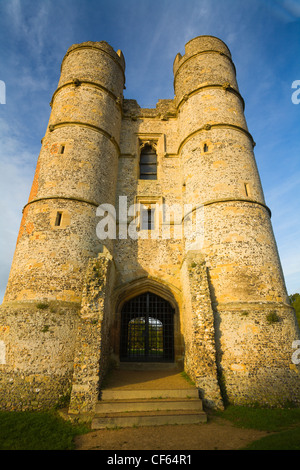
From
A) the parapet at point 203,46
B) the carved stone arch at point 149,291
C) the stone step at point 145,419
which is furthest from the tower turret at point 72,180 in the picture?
the parapet at point 203,46

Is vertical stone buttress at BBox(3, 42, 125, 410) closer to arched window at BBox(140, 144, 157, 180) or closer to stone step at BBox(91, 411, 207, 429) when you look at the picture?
arched window at BBox(140, 144, 157, 180)

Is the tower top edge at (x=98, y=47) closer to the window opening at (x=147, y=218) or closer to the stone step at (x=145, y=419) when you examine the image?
the window opening at (x=147, y=218)

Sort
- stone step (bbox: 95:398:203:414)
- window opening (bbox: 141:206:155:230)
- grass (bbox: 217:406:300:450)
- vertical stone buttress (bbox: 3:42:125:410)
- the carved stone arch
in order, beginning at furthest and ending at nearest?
window opening (bbox: 141:206:155:230), the carved stone arch, vertical stone buttress (bbox: 3:42:125:410), stone step (bbox: 95:398:203:414), grass (bbox: 217:406:300:450)

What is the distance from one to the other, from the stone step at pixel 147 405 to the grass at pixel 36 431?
2.20 ft

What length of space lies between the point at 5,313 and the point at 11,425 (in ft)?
9.99

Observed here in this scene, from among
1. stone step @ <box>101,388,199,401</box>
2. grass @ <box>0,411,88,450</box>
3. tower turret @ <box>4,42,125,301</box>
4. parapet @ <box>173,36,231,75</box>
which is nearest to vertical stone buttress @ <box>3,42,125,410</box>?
tower turret @ <box>4,42,125,301</box>

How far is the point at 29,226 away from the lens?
30.4ft

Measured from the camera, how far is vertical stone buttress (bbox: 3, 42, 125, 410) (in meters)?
7.57

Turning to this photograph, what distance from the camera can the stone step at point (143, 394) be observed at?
22.1 ft

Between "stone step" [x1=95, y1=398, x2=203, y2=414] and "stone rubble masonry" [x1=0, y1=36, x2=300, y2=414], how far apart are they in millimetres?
361

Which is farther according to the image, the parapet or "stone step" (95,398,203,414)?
the parapet

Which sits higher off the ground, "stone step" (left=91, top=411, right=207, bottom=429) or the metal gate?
the metal gate

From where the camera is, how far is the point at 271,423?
236 inches
